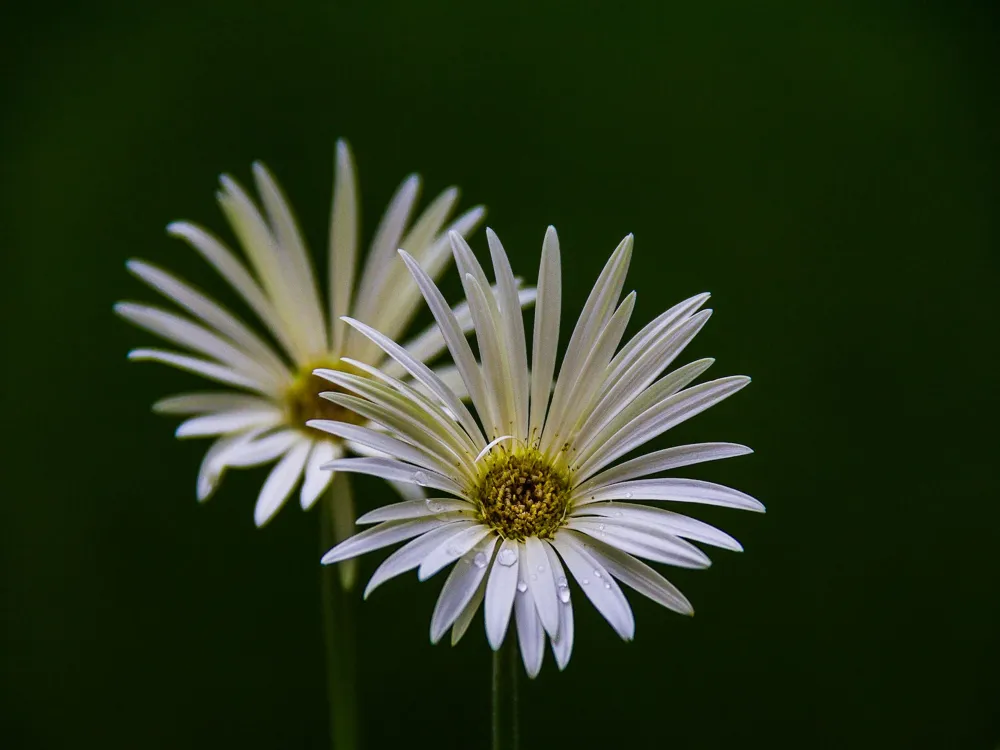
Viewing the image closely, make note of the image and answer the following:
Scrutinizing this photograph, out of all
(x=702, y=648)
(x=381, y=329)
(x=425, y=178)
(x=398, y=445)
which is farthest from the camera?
(x=425, y=178)

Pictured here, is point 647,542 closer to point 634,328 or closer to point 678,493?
point 678,493

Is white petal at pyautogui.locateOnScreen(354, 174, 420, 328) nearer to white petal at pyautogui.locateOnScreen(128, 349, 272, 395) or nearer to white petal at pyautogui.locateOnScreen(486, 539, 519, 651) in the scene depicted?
white petal at pyautogui.locateOnScreen(128, 349, 272, 395)

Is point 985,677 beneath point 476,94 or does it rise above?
beneath

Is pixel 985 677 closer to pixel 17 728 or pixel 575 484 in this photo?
pixel 575 484

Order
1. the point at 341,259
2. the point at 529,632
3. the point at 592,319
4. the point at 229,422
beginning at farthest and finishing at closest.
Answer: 1. the point at 341,259
2. the point at 229,422
3. the point at 592,319
4. the point at 529,632

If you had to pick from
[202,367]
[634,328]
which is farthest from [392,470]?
[634,328]

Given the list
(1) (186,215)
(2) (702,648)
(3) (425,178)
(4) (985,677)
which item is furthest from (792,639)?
(1) (186,215)

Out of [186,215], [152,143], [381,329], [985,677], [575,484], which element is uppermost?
[152,143]

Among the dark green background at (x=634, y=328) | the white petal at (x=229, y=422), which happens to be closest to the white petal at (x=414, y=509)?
the white petal at (x=229, y=422)
